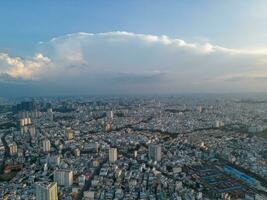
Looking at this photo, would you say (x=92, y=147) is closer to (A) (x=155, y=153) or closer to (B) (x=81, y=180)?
(A) (x=155, y=153)

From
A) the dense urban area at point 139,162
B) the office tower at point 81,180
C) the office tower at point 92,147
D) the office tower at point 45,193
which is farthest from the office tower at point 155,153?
the office tower at point 45,193

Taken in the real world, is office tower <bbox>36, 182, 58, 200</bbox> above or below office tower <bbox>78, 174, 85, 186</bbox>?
above

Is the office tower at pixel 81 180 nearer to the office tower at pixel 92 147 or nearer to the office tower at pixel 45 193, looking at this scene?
the office tower at pixel 45 193

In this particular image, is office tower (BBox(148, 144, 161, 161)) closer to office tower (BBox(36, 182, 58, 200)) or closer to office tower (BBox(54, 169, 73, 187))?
office tower (BBox(54, 169, 73, 187))

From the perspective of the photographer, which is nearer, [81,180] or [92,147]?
[81,180]

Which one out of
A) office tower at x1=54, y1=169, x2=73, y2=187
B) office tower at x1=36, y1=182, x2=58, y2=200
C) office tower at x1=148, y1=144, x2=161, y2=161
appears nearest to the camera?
office tower at x1=36, y1=182, x2=58, y2=200

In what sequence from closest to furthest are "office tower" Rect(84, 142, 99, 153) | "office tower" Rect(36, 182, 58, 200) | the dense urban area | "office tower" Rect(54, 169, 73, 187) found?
"office tower" Rect(36, 182, 58, 200), the dense urban area, "office tower" Rect(54, 169, 73, 187), "office tower" Rect(84, 142, 99, 153)

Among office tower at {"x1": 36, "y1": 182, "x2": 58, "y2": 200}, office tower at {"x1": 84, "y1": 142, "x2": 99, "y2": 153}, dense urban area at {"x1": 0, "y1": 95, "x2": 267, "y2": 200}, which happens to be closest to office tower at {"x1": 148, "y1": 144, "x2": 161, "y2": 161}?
dense urban area at {"x1": 0, "y1": 95, "x2": 267, "y2": 200}

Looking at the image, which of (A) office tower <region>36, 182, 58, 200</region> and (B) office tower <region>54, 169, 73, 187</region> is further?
(B) office tower <region>54, 169, 73, 187</region>

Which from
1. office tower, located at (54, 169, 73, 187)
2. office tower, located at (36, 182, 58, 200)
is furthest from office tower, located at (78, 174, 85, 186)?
office tower, located at (36, 182, 58, 200)

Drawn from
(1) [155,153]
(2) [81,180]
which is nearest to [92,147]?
(1) [155,153]

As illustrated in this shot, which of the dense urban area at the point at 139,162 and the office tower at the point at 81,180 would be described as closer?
the dense urban area at the point at 139,162

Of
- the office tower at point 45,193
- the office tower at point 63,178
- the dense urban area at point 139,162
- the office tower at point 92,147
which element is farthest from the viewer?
the office tower at point 92,147
